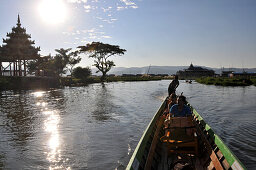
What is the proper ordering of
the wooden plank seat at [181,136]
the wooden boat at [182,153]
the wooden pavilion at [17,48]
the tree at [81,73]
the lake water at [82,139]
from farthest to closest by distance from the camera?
the tree at [81,73] < the wooden pavilion at [17,48] < the lake water at [82,139] < the wooden plank seat at [181,136] < the wooden boat at [182,153]

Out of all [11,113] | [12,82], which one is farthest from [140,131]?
[12,82]

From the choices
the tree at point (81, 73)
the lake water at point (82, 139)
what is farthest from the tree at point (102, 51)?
the lake water at point (82, 139)

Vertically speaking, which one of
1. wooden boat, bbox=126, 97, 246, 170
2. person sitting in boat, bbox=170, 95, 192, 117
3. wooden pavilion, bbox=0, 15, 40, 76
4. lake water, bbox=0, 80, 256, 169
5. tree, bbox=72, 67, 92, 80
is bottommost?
lake water, bbox=0, 80, 256, 169

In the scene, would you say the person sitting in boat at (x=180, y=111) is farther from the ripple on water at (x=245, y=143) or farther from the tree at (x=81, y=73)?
the tree at (x=81, y=73)

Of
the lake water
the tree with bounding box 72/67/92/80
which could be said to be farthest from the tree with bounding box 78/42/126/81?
the lake water

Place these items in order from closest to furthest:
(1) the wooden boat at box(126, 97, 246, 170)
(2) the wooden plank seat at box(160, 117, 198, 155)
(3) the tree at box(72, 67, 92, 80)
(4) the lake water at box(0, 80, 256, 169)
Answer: (1) the wooden boat at box(126, 97, 246, 170) < (2) the wooden plank seat at box(160, 117, 198, 155) < (4) the lake water at box(0, 80, 256, 169) < (3) the tree at box(72, 67, 92, 80)

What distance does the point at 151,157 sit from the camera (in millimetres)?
4953

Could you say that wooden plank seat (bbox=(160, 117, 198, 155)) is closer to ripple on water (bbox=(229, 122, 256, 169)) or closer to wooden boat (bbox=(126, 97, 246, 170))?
wooden boat (bbox=(126, 97, 246, 170))

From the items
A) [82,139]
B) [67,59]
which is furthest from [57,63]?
[82,139]

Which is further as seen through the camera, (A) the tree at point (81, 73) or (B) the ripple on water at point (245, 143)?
(A) the tree at point (81, 73)

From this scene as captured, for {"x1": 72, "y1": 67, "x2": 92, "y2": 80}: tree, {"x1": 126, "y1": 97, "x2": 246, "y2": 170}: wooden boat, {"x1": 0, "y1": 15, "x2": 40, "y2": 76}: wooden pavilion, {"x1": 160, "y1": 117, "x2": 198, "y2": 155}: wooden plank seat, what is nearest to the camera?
{"x1": 126, "y1": 97, "x2": 246, "y2": 170}: wooden boat

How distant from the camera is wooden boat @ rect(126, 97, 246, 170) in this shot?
4.24 meters

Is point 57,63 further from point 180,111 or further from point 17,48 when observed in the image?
point 180,111

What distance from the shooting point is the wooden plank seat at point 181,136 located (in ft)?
17.1
